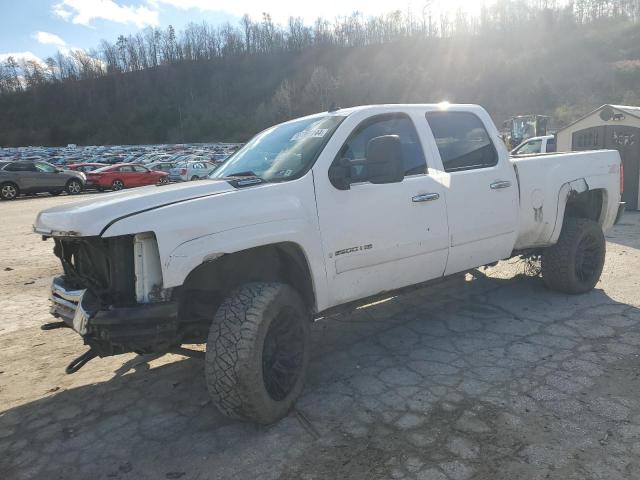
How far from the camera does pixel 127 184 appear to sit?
26.4 meters

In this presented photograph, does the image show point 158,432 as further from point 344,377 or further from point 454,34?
point 454,34

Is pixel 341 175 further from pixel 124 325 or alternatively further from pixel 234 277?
pixel 124 325

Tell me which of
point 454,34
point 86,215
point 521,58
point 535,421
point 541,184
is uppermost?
point 454,34

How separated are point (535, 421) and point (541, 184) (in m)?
2.65

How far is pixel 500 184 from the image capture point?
4578 mm

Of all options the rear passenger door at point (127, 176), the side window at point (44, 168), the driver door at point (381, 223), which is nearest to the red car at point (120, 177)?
the rear passenger door at point (127, 176)

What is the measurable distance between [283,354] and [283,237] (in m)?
0.77

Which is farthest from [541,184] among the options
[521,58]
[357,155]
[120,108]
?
[120,108]

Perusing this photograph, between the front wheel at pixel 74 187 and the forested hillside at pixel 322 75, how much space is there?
171 feet

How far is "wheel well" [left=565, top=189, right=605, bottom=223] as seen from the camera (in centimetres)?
575

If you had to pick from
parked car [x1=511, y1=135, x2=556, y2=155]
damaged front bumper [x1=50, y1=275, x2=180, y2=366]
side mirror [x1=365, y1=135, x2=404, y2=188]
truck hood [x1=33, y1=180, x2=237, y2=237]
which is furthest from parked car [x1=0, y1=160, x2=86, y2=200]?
side mirror [x1=365, y1=135, x2=404, y2=188]

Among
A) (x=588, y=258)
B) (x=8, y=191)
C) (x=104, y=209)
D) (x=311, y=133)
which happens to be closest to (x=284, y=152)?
(x=311, y=133)

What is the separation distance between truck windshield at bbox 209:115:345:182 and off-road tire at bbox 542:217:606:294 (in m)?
2.92

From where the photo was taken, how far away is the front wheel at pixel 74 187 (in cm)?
2417
